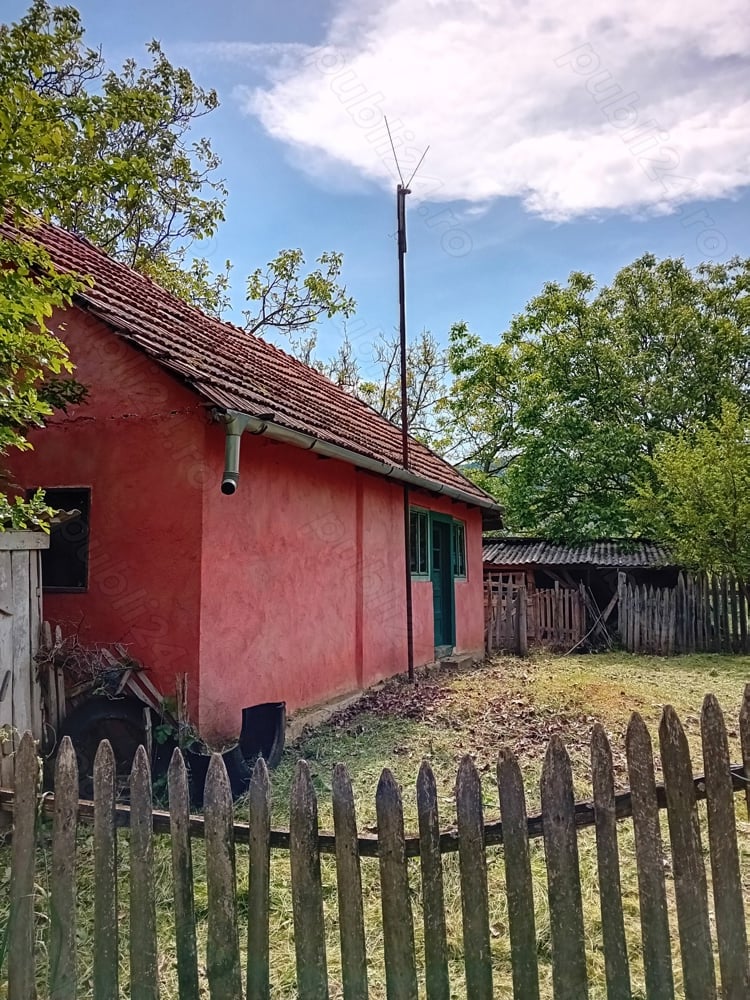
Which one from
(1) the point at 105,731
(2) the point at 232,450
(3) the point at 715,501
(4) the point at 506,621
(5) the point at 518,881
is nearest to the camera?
(5) the point at 518,881

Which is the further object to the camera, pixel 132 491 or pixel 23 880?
pixel 132 491

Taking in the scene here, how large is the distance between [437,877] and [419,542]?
844 centimetres

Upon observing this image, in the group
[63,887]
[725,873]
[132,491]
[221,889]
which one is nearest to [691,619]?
[132,491]

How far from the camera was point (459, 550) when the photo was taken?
12508mm

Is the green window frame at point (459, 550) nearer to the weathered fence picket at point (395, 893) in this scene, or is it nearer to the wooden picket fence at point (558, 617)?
the wooden picket fence at point (558, 617)

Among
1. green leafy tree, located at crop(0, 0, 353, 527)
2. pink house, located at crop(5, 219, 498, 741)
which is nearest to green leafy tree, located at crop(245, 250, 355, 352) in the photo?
green leafy tree, located at crop(0, 0, 353, 527)

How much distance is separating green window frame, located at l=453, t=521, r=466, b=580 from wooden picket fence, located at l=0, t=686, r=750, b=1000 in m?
9.67

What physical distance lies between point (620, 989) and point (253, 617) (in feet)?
14.7

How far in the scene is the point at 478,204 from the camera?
10906 mm

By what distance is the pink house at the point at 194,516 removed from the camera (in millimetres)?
5602

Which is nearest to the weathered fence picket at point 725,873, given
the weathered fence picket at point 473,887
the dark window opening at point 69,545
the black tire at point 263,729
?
the weathered fence picket at point 473,887

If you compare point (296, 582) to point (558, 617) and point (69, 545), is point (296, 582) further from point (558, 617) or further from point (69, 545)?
point (558, 617)

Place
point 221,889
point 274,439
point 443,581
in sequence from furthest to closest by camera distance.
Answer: point 443,581, point 274,439, point 221,889

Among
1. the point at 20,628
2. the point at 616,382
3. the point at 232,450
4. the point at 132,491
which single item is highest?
the point at 616,382
